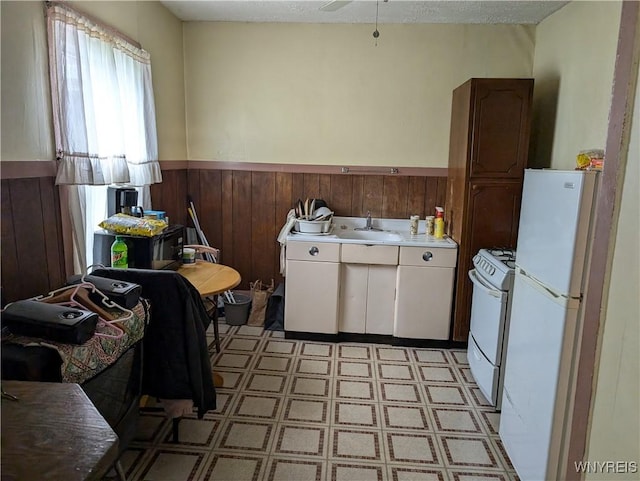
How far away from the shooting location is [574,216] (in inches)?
64.5

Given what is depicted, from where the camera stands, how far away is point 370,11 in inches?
129

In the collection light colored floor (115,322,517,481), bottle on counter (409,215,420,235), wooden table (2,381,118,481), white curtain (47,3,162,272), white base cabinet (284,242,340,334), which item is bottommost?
light colored floor (115,322,517,481)

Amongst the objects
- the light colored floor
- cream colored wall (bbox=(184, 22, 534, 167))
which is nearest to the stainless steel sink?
cream colored wall (bbox=(184, 22, 534, 167))

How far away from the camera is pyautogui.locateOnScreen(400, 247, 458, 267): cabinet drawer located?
3225mm

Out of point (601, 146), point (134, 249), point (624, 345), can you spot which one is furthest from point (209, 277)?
point (601, 146)

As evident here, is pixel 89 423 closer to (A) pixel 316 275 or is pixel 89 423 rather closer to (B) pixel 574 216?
(B) pixel 574 216

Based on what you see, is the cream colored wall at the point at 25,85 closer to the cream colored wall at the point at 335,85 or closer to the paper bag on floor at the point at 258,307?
the cream colored wall at the point at 335,85

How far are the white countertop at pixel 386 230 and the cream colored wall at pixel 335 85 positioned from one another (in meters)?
0.51

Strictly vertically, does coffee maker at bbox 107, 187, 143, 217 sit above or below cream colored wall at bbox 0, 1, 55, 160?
below

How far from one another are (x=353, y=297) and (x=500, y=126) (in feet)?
5.41

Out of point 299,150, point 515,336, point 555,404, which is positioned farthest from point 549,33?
point 555,404

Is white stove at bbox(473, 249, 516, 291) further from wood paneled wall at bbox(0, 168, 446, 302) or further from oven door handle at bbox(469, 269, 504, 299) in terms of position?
wood paneled wall at bbox(0, 168, 446, 302)

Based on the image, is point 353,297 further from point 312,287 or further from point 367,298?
point 312,287

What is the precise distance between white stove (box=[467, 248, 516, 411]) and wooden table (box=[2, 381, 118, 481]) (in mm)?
2186
